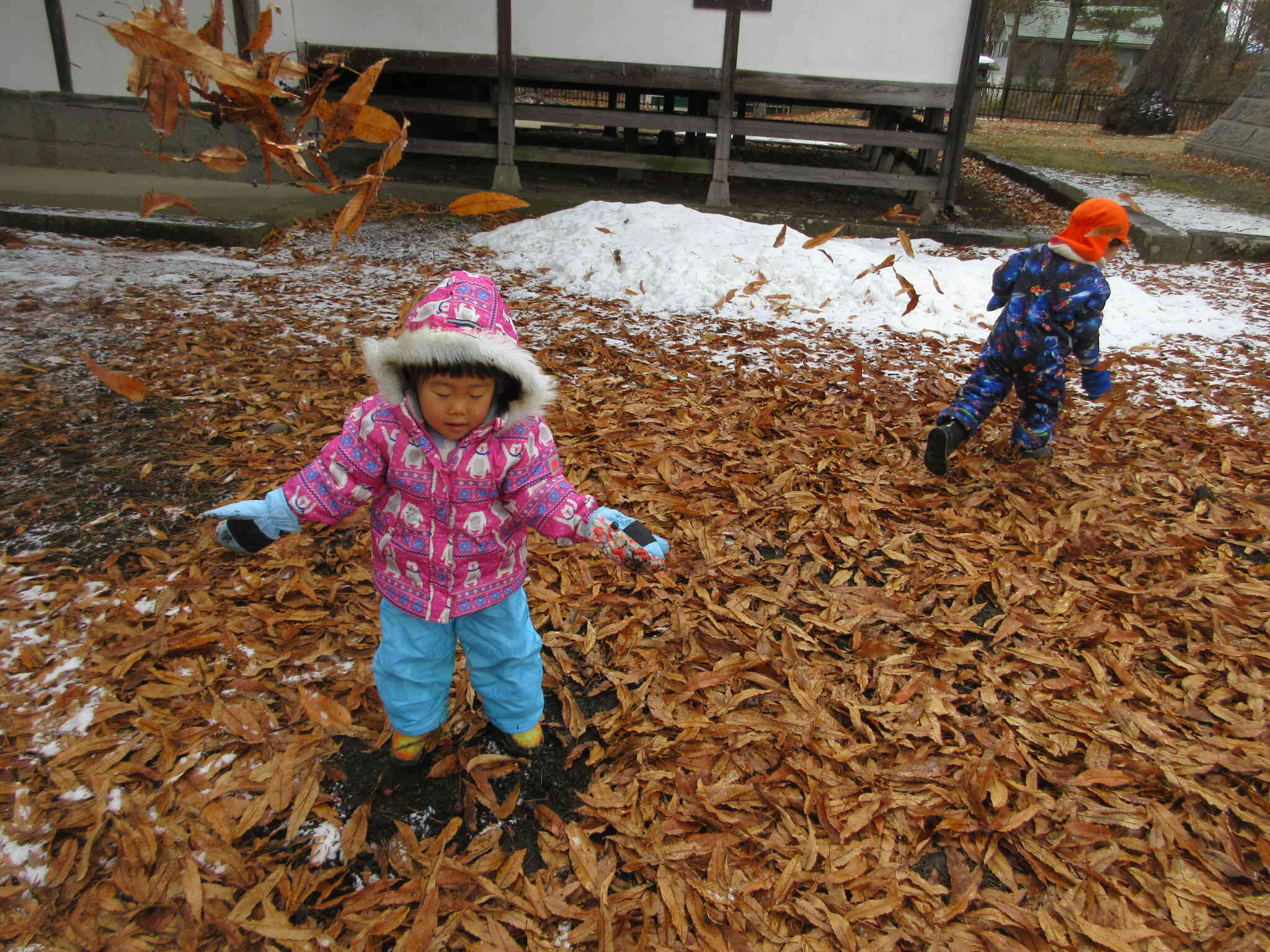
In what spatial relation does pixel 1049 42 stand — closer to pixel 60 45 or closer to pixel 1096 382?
pixel 60 45

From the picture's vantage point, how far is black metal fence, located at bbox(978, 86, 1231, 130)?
96.1 feet

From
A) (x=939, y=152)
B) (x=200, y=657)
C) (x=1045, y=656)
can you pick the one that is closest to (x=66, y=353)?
(x=200, y=657)

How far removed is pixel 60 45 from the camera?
8.74 metres

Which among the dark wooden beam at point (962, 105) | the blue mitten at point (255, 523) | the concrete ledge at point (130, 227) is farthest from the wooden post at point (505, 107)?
the blue mitten at point (255, 523)

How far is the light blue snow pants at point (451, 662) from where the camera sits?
6.81ft

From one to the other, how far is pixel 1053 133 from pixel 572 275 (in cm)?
2221

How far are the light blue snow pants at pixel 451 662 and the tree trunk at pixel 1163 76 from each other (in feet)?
84.8

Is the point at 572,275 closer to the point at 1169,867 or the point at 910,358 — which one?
the point at 910,358

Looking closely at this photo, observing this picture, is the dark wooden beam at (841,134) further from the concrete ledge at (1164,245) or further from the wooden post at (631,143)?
the concrete ledge at (1164,245)

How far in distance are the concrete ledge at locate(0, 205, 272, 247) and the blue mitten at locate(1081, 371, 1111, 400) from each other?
22.8 feet

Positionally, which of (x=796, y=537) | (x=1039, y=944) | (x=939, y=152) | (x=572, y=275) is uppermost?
(x=939, y=152)

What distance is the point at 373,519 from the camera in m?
2.02

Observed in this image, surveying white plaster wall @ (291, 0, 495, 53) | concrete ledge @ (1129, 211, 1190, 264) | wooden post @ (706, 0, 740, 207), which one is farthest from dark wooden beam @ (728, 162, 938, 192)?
white plaster wall @ (291, 0, 495, 53)

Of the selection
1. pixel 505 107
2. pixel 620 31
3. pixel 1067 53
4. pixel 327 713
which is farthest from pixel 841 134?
pixel 1067 53
